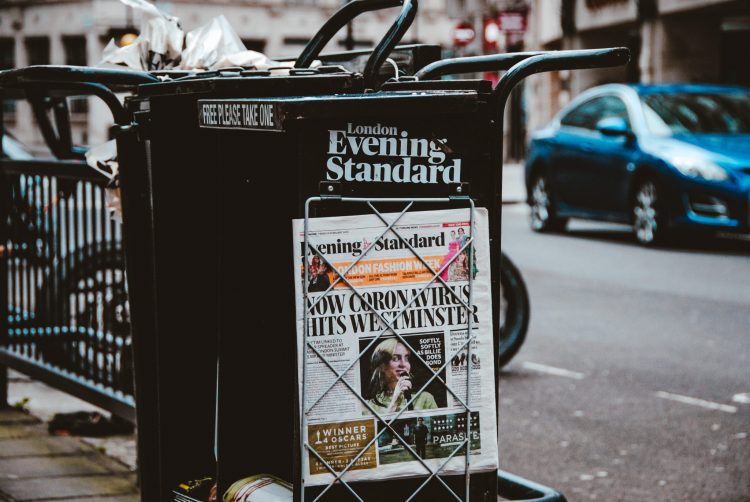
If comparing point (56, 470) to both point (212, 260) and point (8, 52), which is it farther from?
point (8, 52)

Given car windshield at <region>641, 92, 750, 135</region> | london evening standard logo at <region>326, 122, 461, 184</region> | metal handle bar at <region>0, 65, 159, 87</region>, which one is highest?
metal handle bar at <region>0, 65, 159, 87</region>

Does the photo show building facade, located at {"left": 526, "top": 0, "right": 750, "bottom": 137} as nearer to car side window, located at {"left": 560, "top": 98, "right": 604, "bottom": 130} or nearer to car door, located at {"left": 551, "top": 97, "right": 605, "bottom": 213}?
car side window, located at {"left": 560, "top": 98, "right": 604, "bottom": 130}

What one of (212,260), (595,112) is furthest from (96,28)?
(212,260)

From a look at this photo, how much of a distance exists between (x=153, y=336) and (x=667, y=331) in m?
5.33

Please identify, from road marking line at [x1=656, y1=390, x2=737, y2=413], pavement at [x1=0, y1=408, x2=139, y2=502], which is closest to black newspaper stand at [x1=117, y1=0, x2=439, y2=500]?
pavement at [x1=0, y1=408, x2=139, y2=502]

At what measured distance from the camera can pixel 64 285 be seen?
4785mm

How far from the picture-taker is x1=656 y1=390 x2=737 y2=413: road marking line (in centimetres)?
576

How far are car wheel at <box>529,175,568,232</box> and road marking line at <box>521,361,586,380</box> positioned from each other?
312 inches

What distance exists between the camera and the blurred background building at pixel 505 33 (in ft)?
74.3

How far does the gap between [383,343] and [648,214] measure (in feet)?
34.4

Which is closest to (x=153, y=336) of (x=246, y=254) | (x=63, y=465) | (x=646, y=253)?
(x=246, y=254)

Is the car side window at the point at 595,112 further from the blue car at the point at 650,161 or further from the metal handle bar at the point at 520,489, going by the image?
the metal handle bar at the point at 520,489

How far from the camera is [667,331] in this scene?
25.6 feet

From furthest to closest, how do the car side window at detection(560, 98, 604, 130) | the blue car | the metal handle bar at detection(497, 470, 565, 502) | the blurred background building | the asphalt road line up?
the blurred background building → the car side window at detection(560, 98, 604, 130) → the blue car → the asphalt road → the metal handle bar at detection(497, 470, 565, 502)
